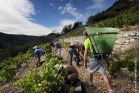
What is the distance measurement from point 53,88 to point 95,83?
2.06 m

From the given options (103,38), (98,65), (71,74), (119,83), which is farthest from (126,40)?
(103,38)

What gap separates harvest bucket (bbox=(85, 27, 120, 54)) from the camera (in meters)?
3.91

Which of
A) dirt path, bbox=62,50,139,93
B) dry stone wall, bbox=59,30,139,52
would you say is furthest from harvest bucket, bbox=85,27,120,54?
dry stone wall, bbox=59,30,139,52

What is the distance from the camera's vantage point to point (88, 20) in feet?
151

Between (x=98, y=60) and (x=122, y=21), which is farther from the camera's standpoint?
(x=122, y=21)

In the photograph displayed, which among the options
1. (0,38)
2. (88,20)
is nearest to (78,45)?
(88,20)

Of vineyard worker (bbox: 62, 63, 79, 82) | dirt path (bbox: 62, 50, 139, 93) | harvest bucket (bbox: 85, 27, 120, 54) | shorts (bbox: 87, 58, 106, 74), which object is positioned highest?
harvest bucket (bbox: 85, 27, 120, 54)

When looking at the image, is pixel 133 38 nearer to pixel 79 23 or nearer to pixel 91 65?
pixel 91 65

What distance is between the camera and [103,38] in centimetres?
395

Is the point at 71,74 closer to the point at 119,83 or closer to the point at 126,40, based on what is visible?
the point at 119,83

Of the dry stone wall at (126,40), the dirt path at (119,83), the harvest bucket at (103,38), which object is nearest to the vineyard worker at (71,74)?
the dirt path at (119,83)

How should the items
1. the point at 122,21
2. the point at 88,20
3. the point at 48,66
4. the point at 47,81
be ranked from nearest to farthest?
the point at 47,81, the point at 48,66, the point at 122,21, the point at 88,20

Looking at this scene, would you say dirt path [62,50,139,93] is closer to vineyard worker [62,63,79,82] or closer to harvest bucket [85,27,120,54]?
vineyard worker [62,63,79,82]

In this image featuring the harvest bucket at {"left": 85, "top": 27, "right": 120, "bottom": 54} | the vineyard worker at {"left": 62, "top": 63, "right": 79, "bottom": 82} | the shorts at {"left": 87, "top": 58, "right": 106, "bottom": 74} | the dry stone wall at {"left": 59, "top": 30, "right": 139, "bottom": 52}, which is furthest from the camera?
the dry stone wall at {"left": 59, "top": 30, "right": 139, "bottom": 52}
